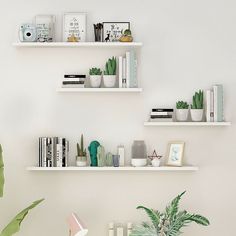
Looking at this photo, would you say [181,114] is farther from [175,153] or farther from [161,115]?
[175,153]

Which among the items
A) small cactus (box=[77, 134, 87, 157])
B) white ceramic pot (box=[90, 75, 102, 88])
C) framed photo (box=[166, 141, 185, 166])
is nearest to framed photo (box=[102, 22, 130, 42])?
white ceramic pot (box=[90, 75, 102, 88])

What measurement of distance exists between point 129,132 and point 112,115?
157 mm

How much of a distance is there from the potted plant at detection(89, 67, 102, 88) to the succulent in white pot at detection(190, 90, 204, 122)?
62 centimetres

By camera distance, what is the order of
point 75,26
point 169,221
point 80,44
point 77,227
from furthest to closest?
A: point 75,26 → point 80,44 → point 169,221 → point 77,227

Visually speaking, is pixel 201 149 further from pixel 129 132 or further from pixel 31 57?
pixel 31 57

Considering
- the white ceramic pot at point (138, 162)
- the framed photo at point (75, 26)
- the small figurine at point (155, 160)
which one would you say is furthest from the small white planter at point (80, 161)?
the framed photo at point (75, 26)

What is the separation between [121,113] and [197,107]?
493 mm

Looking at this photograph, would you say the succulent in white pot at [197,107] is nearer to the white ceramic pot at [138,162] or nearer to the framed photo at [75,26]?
the white ceramic pot at [138,162]

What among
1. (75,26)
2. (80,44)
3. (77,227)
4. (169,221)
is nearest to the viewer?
(77,227)

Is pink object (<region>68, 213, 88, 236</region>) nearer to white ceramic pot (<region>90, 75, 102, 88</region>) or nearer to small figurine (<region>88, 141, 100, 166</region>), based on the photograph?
small figurine (<region>88, 141, 100, 166</region>)

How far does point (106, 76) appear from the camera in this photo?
12.2 feet

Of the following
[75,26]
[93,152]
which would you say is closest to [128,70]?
[75,26]

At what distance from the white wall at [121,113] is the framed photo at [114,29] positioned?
0.05 meters

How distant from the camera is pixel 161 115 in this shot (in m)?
3.75
